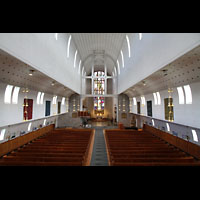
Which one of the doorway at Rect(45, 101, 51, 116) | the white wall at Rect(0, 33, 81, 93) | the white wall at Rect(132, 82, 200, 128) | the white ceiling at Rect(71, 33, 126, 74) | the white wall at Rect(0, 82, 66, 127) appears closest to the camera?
the white wall at Rect(0, 33, 81, 93)

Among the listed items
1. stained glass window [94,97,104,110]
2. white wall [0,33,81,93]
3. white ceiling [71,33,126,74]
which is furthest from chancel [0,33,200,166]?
stained glass window [94,97,104,110]

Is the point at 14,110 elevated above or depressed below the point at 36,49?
below

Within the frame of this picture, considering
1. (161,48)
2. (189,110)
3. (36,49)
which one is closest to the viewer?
(161,48)

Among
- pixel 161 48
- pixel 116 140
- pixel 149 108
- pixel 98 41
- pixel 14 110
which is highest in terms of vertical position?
pixel 98 41

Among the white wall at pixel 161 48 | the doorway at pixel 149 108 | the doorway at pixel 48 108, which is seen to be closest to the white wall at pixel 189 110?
the white wall at pixel 161 48

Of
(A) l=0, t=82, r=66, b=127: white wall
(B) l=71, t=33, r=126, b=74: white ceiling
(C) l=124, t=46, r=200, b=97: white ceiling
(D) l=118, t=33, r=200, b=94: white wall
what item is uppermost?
(B) l=71, t=33, r=126, b=74: white ceiling

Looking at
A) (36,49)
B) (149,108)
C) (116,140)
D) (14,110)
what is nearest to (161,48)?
(36,49)

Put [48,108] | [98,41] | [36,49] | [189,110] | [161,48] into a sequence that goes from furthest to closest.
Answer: [98,41]
[48,108]
[189,110]
[36,49]
[161,48]

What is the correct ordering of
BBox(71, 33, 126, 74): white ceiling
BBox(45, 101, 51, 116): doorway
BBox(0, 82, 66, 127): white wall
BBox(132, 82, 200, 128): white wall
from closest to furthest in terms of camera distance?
1. BBox(132, 82, 200, 128): white wall
2. BBox(0, 82, 66, 127): white wall
3. BBox(45, 101, 51, 116): doorway
4. BBox(71, 33, 126, 74): white ceiling

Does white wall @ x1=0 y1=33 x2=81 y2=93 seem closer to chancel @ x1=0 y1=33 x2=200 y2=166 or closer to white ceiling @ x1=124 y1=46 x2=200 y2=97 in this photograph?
chancel @ x1=0 y1=33 x2=200 y2=166

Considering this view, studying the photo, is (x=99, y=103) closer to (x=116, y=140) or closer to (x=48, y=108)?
(x=48, y=108)
